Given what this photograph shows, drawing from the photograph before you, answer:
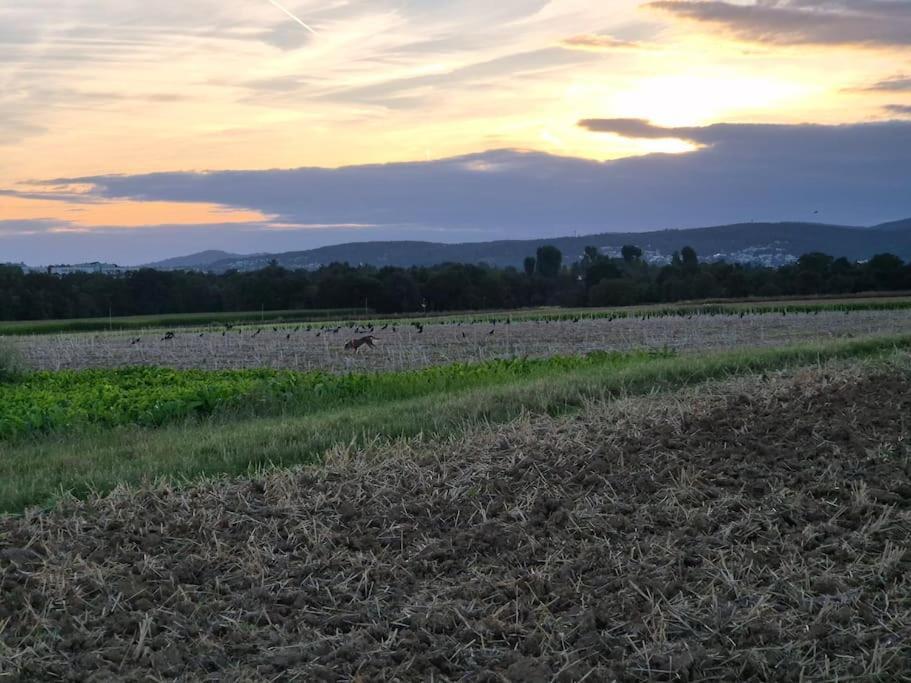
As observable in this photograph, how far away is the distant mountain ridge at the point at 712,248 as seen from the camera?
13475cm

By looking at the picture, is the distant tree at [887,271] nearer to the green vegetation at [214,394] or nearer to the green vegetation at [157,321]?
the green vegetation at [157,321]

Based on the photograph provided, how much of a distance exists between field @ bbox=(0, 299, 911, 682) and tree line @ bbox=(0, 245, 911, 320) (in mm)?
73115

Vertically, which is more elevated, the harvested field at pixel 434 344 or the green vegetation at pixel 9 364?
the green vegetation at pixel 9 364

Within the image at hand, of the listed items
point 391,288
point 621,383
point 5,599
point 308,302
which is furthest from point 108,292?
point 5,599

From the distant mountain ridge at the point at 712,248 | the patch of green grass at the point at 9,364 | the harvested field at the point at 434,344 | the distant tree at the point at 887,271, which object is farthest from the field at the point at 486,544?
the distant mountain ridge at the point at 712,248

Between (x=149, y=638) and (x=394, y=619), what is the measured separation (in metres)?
1.32

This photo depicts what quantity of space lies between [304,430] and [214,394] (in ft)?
14.2

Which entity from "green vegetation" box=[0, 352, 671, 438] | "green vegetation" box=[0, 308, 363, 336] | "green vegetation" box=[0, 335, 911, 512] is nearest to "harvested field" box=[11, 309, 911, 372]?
"green vegetation" box=[0, 352, 671, 438]

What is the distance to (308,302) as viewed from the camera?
3430 inches

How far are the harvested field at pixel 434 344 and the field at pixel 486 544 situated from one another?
1363cm

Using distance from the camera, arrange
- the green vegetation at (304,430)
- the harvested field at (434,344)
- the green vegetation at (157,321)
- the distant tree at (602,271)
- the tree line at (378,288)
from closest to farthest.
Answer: the green vegetation at (304,430) < the harvested field at (434,344) < the green vegetation at (157,321) < the tree line at (378,288) < the distant tree at (602,271)

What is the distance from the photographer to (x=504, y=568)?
5883mm

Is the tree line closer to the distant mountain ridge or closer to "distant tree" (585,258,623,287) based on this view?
"distant tree" (585,258,623,287)

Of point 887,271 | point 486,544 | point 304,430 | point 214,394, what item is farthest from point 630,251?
point 486,544
